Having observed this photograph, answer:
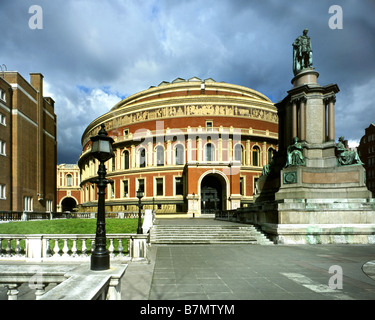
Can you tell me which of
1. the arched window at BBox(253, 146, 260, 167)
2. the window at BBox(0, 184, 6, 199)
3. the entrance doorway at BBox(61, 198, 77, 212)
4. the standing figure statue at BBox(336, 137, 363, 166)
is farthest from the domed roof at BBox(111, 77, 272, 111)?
the entrance doorway at BBox(61, 198, 77, 212)

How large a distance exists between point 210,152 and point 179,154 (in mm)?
4658

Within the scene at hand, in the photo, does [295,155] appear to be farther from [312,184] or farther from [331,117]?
[331,117]

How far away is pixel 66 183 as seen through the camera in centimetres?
8081

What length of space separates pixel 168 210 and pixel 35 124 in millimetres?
21161

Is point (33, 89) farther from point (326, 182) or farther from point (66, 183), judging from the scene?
point (66, 183)

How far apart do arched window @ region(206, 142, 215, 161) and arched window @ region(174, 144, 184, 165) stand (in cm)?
373

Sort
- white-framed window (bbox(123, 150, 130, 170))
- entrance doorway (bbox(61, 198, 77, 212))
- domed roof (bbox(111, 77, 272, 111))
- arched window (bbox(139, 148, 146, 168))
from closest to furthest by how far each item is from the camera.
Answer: arched window (bbox(139, 148, 146, 168)) < white-framed window (bbox(123, 150, 130, 170)) < domed roof (bbox(111, 77, 272, 111)) < entrance doorway (bbox(61, 198, 77, 212))

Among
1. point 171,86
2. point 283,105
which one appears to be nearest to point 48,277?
point 283,105

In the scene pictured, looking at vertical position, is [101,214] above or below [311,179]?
below

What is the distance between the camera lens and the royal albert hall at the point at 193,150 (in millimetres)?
40281

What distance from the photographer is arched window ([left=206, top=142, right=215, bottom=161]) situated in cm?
4200

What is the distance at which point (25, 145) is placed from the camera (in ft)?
120

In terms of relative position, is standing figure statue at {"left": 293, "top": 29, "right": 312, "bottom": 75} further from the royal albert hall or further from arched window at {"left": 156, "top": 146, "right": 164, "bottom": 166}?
arched window at {"left": 156, "top": 146, "right": 164, "bottom": 166}

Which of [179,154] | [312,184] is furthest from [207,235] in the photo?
[179,154]
